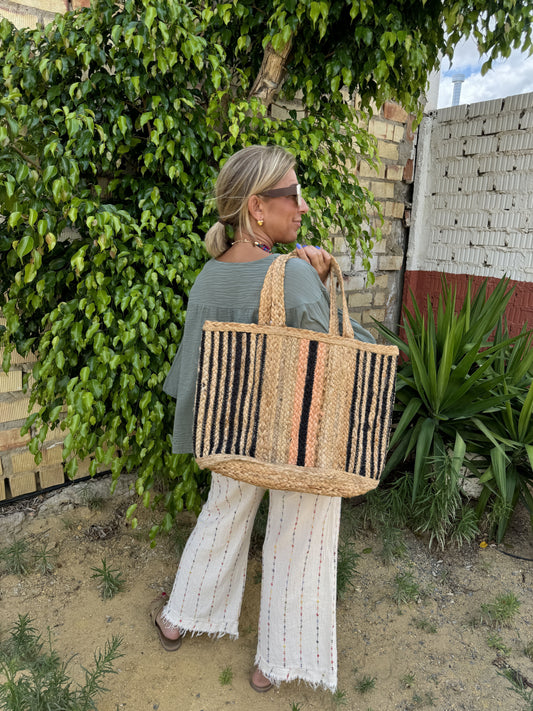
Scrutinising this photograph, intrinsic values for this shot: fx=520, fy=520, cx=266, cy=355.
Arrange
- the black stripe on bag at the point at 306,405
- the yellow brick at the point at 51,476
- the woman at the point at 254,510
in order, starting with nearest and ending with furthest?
the black stripe on bag at the point at 306,405
the woman at the point at 254,510
the yellow brick at the point at 51,476

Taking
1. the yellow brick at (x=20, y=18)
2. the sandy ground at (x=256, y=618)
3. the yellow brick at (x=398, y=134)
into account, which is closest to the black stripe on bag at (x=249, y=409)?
the sandy ground at (x=256, y=618)

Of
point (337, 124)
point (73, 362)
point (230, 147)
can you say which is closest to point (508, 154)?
point (337, 124)

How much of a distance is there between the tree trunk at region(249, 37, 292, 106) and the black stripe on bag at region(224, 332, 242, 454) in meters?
1.60

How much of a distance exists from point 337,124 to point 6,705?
2731mm

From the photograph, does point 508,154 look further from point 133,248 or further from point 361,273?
point 133,248

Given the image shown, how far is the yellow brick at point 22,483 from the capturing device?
8.84ft

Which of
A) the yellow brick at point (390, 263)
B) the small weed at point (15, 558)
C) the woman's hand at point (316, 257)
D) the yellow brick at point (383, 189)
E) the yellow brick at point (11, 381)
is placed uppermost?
the yellow brick at point (383, 189)

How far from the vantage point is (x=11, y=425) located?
2.63m

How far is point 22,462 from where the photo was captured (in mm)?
2701

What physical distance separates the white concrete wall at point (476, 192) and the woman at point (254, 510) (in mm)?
2704

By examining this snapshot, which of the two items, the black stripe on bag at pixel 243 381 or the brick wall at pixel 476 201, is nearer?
the black stripe on bag at pixel 243 381

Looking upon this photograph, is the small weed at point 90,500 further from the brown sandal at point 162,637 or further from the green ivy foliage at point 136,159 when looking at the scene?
the brown sandal at point 162,637

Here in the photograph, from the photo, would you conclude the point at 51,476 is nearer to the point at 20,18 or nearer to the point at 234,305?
the point at 234,305

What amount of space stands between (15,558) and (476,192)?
3910mm
